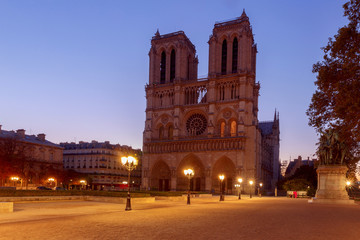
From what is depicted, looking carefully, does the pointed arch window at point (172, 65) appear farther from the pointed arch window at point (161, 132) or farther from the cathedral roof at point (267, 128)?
the cathedral roof at point (267, 128)

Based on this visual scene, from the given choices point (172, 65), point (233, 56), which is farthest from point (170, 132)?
point (233, 56)

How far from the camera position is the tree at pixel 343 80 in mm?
13539

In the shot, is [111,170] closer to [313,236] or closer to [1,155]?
[1,155]

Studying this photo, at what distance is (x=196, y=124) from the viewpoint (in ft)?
245

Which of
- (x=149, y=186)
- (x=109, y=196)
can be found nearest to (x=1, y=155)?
(x=109, y=196)

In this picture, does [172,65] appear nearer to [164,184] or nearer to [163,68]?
[163,68]

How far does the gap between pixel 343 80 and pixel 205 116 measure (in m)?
58.9

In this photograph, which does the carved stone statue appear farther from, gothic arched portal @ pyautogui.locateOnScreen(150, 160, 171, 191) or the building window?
the building window

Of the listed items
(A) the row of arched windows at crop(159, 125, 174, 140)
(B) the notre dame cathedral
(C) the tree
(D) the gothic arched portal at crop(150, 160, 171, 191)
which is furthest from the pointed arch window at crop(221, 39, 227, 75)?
(C) the tree

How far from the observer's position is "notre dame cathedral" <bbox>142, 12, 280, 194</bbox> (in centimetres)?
6794

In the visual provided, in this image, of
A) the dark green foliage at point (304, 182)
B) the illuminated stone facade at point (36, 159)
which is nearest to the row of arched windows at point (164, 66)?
the illuminated stone facade at point (36, 159)

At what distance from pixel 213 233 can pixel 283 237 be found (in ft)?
6.92

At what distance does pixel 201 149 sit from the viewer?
232ft

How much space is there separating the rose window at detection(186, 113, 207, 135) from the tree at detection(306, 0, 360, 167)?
57356mm
